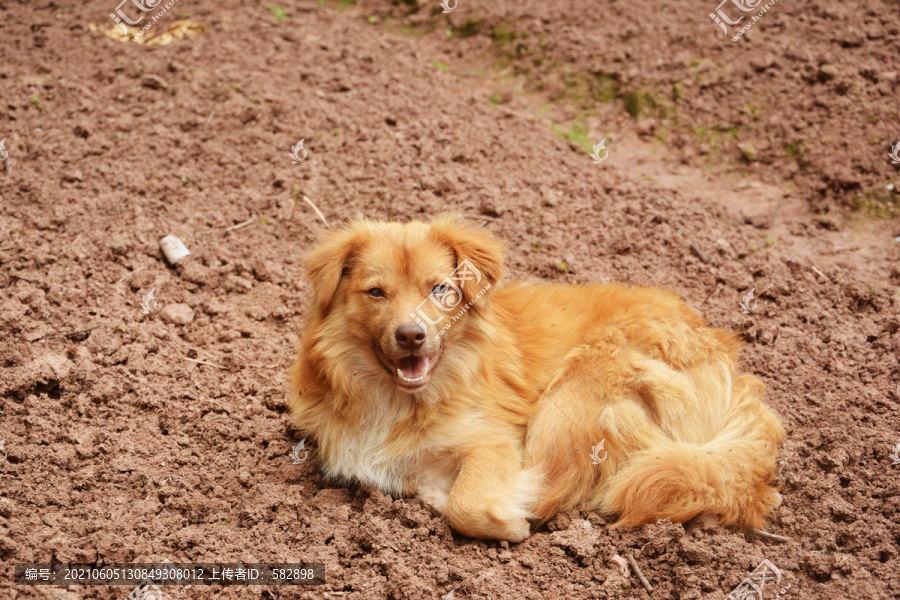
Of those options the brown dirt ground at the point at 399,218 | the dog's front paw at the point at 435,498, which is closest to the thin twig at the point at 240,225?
the brown dirt ground at the point at 399,218

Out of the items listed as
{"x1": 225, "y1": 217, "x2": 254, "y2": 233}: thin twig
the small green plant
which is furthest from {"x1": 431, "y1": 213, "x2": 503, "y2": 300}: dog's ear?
the small green plant

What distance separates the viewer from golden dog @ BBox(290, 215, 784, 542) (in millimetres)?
4180

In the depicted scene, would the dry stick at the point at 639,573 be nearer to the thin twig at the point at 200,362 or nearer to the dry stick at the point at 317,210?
the thin twig at the point at 200,362

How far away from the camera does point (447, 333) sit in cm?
435

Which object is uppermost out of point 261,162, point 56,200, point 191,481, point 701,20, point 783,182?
point 701,20

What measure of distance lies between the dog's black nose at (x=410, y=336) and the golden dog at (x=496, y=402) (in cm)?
5

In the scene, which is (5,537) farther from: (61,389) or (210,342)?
(210,342)

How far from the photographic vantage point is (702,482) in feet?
13.5

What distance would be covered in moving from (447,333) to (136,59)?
543 cm

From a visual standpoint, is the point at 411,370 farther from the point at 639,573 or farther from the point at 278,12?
the point at 278,12

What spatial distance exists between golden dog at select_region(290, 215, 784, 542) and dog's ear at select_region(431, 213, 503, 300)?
10 millimetres

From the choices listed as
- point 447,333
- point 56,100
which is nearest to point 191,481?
point 447,333

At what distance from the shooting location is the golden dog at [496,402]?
13.7ft

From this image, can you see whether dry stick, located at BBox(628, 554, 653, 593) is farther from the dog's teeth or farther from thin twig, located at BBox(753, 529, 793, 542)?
the dog's teeth
